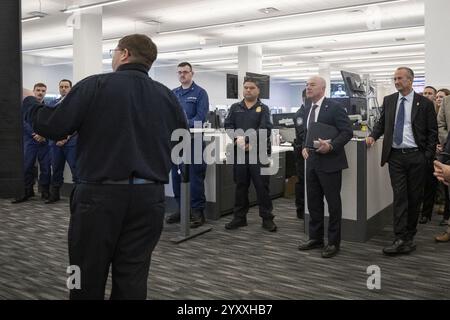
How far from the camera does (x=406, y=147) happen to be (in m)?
3.10

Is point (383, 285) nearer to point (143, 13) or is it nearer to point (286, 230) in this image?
point (286, 230)

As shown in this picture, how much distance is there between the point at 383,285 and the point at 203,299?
1083mm

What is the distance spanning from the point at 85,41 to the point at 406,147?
6304mm

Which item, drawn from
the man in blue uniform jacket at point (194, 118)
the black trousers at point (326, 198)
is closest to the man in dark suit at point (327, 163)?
the black trousers at point (326, 198)

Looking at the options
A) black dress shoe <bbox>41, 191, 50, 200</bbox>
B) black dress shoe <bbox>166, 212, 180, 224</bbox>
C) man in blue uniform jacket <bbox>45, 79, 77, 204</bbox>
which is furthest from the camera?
black dress shoe <bbox>41, 191, 50, 200</bbox>

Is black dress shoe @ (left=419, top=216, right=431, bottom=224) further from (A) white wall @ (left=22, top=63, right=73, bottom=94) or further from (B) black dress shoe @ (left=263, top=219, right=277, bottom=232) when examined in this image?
(A) white wall @ (left=22, top=63, right=73, bottom=94)

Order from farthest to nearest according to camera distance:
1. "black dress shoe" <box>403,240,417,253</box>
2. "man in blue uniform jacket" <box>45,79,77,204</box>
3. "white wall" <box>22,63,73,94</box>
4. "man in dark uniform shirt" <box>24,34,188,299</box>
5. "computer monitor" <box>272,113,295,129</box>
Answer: "white wall" <box>22,63,73,94</box> < "computer monitor" <box>272,113,295,129</box> < "man in blue uniform jacket" <box>45,79,77,204</box> < "black dress shoe" <box>403,240,417,253</box> < "man in dark uniform shirt" <box>24,34,188,299</box>

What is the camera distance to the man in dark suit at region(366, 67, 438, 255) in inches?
122

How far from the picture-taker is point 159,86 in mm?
1530

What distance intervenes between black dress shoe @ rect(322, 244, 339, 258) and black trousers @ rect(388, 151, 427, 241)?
472mm

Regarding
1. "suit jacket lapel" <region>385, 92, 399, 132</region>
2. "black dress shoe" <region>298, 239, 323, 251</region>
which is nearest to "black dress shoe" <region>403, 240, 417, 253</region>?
"black dress shoe" <region>298, 239, 323, 251</region>
